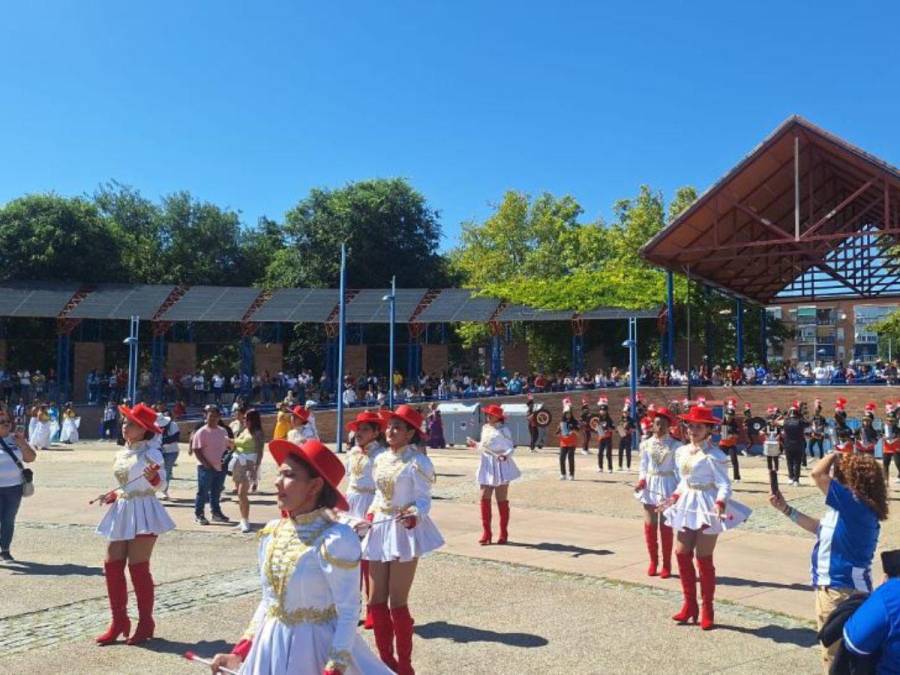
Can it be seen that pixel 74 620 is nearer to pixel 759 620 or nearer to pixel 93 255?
pixel 759 620

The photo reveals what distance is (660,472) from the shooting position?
31.0 feet

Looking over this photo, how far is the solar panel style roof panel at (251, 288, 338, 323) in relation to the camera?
36.6 meters

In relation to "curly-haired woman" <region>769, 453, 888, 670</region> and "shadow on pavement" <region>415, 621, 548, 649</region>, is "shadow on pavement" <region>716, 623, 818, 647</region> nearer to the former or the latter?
"shadow on pavement" <region>415, 621, 548, 649</region>

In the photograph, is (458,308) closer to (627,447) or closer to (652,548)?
(627,447)

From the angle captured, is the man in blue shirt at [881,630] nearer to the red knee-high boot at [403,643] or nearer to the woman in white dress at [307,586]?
the woman in white dress at [307,586]

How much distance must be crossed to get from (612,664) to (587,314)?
101ft

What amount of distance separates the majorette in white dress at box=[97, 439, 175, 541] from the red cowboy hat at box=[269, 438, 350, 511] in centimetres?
368

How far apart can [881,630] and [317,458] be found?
2.40m

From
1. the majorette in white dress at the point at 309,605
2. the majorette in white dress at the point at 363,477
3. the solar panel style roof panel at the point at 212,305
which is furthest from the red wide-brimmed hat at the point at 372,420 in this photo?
the solar panel style roof panel at the point at 212,305

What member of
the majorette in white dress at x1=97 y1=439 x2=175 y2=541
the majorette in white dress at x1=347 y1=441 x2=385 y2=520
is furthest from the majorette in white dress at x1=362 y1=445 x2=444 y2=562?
the majorette in white dress at x1=97 y1=439 x2=175 y2=541

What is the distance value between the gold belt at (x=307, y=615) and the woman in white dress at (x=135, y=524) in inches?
147

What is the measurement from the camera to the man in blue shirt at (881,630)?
3268mm

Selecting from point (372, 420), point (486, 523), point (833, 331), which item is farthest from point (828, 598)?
point (833, 331)

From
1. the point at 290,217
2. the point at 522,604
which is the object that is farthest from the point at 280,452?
the point at 290,217
